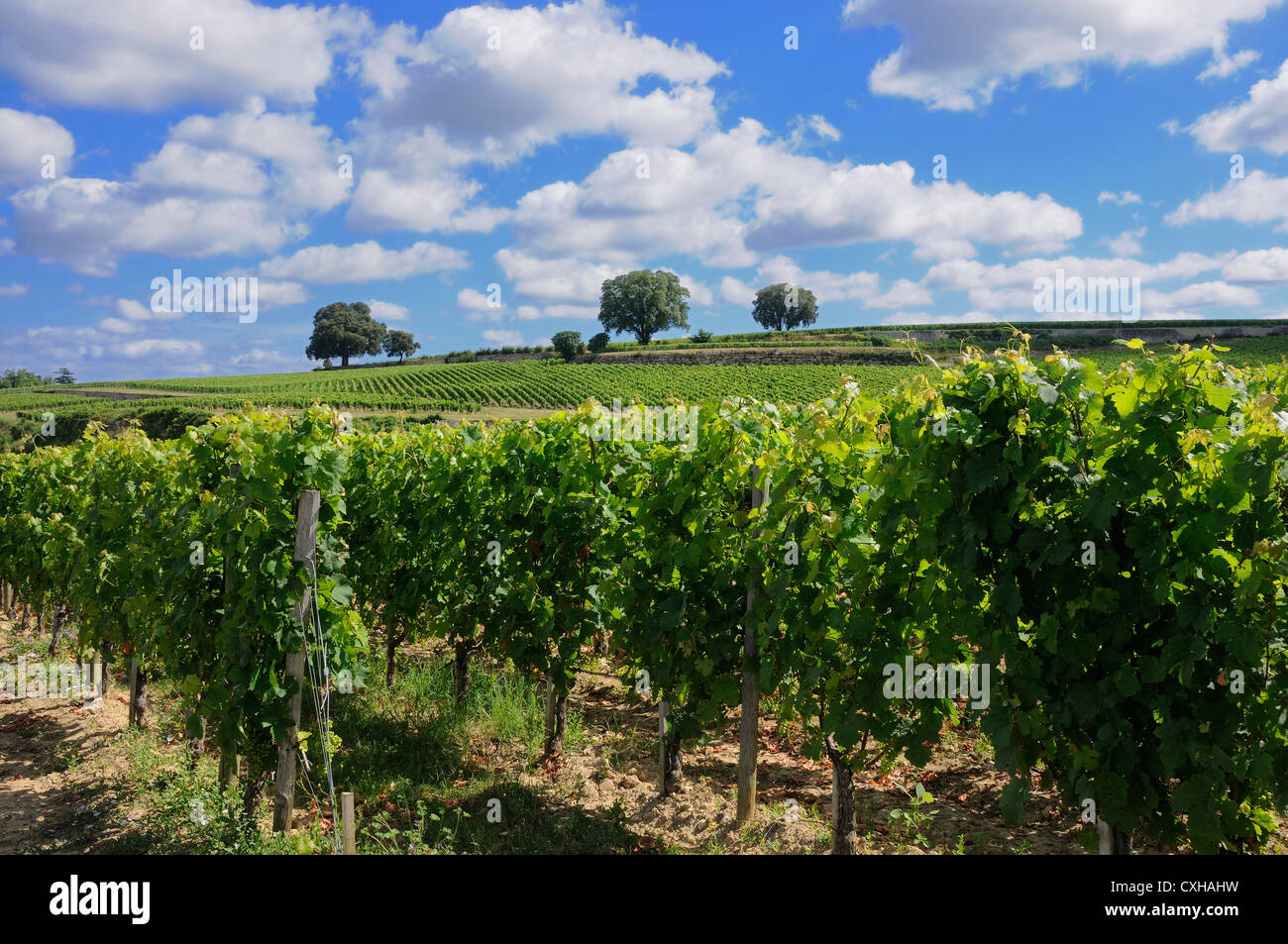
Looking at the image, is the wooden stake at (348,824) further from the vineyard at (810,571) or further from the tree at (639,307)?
the tree at (639,307)

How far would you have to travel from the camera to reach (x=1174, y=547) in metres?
3.20

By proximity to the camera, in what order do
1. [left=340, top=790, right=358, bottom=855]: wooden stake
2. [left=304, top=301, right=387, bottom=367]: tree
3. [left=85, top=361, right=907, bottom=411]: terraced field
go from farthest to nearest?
[left=304, top=301, right=387, bottom=367]: tree → [left=85, top=361, right=907, bottom=411]: terraced field → [left=340, top=790, right=358, bottom=855]: wooden stake

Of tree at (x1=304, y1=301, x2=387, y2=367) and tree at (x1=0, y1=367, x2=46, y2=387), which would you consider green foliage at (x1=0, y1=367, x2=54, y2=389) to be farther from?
tree at (x1=304, y1=301, x2=387, y2=367)

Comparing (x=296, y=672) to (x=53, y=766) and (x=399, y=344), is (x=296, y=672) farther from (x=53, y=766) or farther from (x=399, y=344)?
(x=399, y=344)

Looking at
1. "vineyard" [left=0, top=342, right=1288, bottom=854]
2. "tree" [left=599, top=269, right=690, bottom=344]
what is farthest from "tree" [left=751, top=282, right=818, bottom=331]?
"vineyard" [left=0, top=342, right=1288, bottom=854]

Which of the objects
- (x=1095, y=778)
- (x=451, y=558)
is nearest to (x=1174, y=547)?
(x=1095, y=778)

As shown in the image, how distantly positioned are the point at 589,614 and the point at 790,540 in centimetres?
228

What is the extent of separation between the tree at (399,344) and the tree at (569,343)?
34.3 m

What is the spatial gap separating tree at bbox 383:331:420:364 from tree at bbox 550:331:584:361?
34276 mm

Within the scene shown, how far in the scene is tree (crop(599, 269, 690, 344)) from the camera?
85.8m

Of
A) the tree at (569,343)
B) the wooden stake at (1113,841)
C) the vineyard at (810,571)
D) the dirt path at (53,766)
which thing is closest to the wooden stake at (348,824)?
the vineyard at (810,571)

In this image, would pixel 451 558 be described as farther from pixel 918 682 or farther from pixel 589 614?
pixel 918 682

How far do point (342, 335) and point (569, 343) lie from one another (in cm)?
3521

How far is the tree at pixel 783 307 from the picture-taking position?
328 ft
